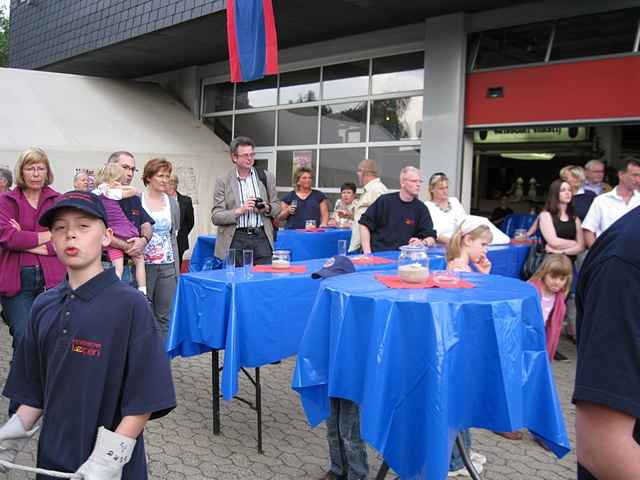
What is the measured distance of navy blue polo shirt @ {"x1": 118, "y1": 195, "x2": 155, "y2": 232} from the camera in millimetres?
4742

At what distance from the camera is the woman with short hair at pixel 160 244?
5.14m

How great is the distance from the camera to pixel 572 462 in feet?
13.0

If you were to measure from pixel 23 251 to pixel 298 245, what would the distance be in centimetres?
424

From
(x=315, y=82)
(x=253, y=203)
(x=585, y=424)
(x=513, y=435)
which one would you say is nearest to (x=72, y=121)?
(x=315, y=82)

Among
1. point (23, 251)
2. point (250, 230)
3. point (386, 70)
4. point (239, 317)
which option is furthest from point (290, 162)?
point (239, 317)

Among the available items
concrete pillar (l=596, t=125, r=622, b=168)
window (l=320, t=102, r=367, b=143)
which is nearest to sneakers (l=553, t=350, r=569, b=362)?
window (l=320, t=102, r=367, b=143)

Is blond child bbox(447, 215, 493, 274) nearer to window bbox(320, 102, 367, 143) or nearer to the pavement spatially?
the pavement

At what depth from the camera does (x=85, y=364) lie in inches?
73.7

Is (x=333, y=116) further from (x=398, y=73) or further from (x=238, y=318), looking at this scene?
(x=238, y=318)

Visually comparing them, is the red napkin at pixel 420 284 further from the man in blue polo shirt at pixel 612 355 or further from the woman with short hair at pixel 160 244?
the woman with short hair at pixel 160 244

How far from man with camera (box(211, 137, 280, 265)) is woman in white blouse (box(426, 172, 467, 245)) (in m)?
2.00

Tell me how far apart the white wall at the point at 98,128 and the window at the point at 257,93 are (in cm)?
125

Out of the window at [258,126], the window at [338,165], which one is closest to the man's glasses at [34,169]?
the window at [338,165]

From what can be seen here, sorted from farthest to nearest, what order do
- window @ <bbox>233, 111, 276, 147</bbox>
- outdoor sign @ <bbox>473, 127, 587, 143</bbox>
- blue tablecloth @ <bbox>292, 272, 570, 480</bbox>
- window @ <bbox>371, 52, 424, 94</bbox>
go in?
window @ <bbox>233, 111, 276, 147</bbox> < outdoor sign @ <bbox>473, 127, 587, 143</bbox> < window @ <bbox>371, 52, 424, 94</bbox> < blue tablecloth @ <bbox>292, 272, 570, 480</bbox>
